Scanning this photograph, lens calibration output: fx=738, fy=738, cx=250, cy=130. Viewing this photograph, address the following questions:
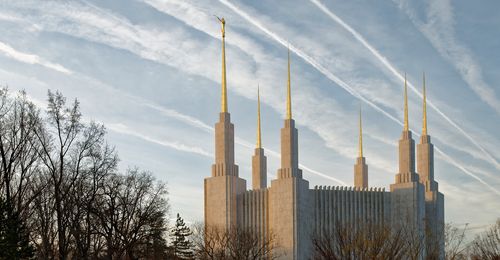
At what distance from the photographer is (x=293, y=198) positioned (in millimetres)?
73000

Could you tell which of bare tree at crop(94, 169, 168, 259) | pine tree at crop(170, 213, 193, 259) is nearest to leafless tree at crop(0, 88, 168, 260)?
bare tree at crop(94, 169, 168, 259)

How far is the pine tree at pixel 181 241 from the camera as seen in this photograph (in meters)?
72.2

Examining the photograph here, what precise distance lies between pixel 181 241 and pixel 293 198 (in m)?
12.3

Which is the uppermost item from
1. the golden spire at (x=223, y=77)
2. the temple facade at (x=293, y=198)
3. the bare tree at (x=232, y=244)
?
the golden spire at (x=223, y=77)

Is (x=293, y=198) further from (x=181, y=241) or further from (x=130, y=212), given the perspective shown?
(x=130, y=212)

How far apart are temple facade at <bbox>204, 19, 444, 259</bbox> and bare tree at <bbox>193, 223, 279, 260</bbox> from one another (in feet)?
3.37

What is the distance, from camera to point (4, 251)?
34.2 m

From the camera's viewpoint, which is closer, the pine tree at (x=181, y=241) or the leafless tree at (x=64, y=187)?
the leafless tree at (x=64, y=187)

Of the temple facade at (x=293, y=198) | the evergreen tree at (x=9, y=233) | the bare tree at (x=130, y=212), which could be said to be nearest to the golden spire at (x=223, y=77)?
the temple facade at (x=293, y=198)

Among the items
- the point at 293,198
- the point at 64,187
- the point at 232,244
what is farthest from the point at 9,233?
the point at 293,198

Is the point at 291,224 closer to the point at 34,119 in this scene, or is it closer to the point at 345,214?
the point at 345,214

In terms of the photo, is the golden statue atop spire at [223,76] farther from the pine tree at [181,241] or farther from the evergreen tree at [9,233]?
the evergreen tree at [9,233]

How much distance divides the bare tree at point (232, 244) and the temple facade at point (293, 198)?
1028 mm

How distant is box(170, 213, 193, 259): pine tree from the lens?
72.2 metres
